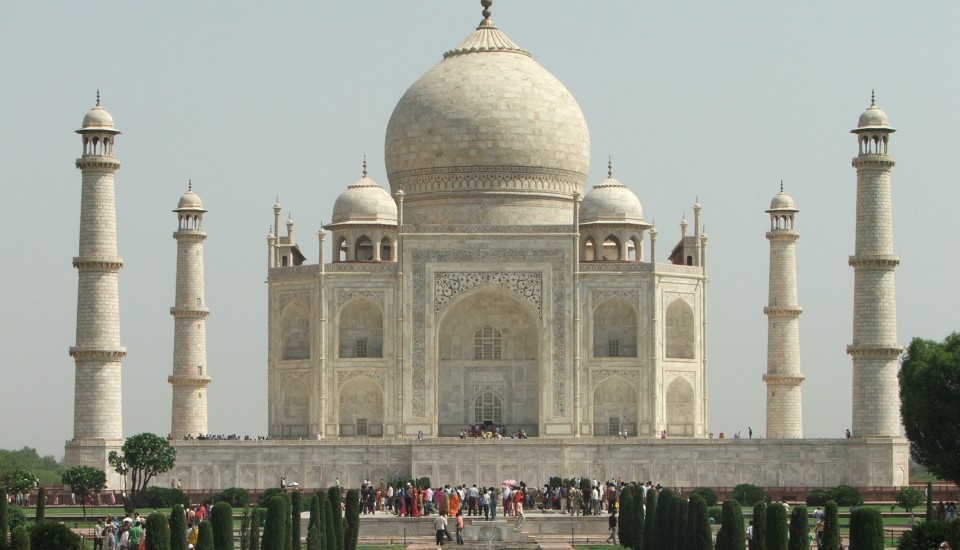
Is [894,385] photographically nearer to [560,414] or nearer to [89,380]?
[560,414]

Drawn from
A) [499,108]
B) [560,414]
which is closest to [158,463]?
[560,414]

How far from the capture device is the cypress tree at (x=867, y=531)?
22125 millimetres

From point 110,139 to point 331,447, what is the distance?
7.29 m

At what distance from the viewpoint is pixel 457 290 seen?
40.9 m

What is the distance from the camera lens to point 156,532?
21.6 m

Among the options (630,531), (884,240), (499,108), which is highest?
(499,108)

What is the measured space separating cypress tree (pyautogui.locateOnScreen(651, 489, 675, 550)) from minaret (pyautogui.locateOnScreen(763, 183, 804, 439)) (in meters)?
17.1

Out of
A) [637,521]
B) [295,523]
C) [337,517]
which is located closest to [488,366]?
[637,521]

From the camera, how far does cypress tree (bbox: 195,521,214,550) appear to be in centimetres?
2214

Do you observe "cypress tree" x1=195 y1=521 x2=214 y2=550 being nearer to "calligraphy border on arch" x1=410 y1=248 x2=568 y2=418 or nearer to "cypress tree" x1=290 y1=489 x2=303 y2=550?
"cypress tree" x1=290 y1=489 x2=303 y2=550

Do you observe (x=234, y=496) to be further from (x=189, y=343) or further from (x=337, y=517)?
(x=337, y=517)

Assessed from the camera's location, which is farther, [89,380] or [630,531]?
[89,380]

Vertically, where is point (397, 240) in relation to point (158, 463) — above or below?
above

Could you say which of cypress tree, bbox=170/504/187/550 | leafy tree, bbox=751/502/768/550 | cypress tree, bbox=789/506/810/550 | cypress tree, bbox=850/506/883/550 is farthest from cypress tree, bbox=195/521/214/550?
cypress tree, bbox=850/506/883/550
